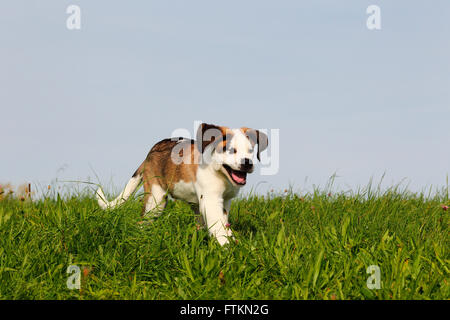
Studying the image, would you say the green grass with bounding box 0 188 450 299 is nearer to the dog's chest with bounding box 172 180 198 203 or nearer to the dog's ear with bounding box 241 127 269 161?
the dog's chest with bounding box 172 180 198 203

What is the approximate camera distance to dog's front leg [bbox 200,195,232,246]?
5461 millimetres

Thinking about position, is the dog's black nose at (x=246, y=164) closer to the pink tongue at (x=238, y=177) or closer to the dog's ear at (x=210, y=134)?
the pink tongue at (x=238, y=177)

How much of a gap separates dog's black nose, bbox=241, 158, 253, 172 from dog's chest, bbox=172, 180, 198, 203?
1008 millimetres

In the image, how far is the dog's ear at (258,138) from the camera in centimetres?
555

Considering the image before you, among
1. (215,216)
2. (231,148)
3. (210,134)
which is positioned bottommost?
(215,216)

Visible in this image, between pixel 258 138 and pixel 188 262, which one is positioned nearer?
pixel 188 262

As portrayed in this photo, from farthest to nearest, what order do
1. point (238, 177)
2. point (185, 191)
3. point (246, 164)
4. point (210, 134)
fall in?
point (185, 191) → point (210, 134) → point (238, 177) → point (246, 164)

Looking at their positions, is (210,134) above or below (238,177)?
above

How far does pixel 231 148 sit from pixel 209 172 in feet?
1.70

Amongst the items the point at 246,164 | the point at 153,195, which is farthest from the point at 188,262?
the point at 153,195

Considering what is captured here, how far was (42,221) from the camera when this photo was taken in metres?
5.48

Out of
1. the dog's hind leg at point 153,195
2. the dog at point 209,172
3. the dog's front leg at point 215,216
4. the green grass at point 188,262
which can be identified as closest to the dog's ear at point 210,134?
the dog at point 209,172

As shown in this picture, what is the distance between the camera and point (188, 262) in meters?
4.37

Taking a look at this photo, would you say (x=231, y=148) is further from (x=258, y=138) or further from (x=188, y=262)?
(x=188, y=262)
